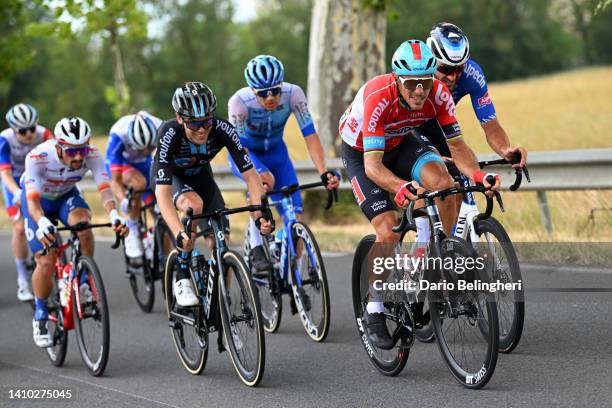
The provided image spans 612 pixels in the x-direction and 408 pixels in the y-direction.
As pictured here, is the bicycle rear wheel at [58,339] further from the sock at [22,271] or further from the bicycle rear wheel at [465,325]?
the bicycle rear wheel at [465,325]

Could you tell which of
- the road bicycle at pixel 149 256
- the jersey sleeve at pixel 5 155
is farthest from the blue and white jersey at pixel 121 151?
the jersey sleeve at pixel 5 155

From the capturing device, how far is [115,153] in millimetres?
10688

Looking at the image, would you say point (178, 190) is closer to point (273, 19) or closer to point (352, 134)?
point (352, 134)

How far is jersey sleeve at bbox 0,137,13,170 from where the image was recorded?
10602 millimetres

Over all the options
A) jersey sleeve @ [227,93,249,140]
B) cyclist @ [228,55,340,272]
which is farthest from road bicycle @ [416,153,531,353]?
jersey sleeve @ [227,93,249,140]

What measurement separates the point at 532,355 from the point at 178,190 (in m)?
3.21

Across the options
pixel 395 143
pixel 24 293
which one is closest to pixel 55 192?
pixel 24 293

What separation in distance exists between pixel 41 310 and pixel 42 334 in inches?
9.7

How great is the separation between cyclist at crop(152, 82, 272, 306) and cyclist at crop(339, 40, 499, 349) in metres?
0.80

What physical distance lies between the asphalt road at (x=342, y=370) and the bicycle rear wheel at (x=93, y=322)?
5.9 inches

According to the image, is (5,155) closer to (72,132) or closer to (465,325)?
(72,132)

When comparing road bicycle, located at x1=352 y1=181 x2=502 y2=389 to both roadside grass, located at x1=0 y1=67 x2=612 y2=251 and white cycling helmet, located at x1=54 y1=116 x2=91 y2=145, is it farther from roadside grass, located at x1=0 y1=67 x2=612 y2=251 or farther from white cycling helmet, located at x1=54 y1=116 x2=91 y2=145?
roadside grass, located at x1=0 y1=67 x2=612 y2=251

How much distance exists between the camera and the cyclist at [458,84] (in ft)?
22.3

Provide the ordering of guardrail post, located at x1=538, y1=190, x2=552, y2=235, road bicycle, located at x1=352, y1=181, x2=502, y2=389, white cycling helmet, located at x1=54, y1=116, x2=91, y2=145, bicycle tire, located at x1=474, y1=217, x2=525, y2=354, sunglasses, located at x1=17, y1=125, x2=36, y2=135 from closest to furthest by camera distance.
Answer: road bicycle, located at x1=352, y1=181, x2=502, y2=389 → bicycle tire, located at x1=474, y1=217, x2=525, y2=354 → white cycling helmet, located at x1=54, y1=116, x2=91, y2=145 → guardrail post, located at x1=538, y1=190, x2=552, y2=235 → sunglasses, located at x1=17, y1=125, x2=36, y2=135
